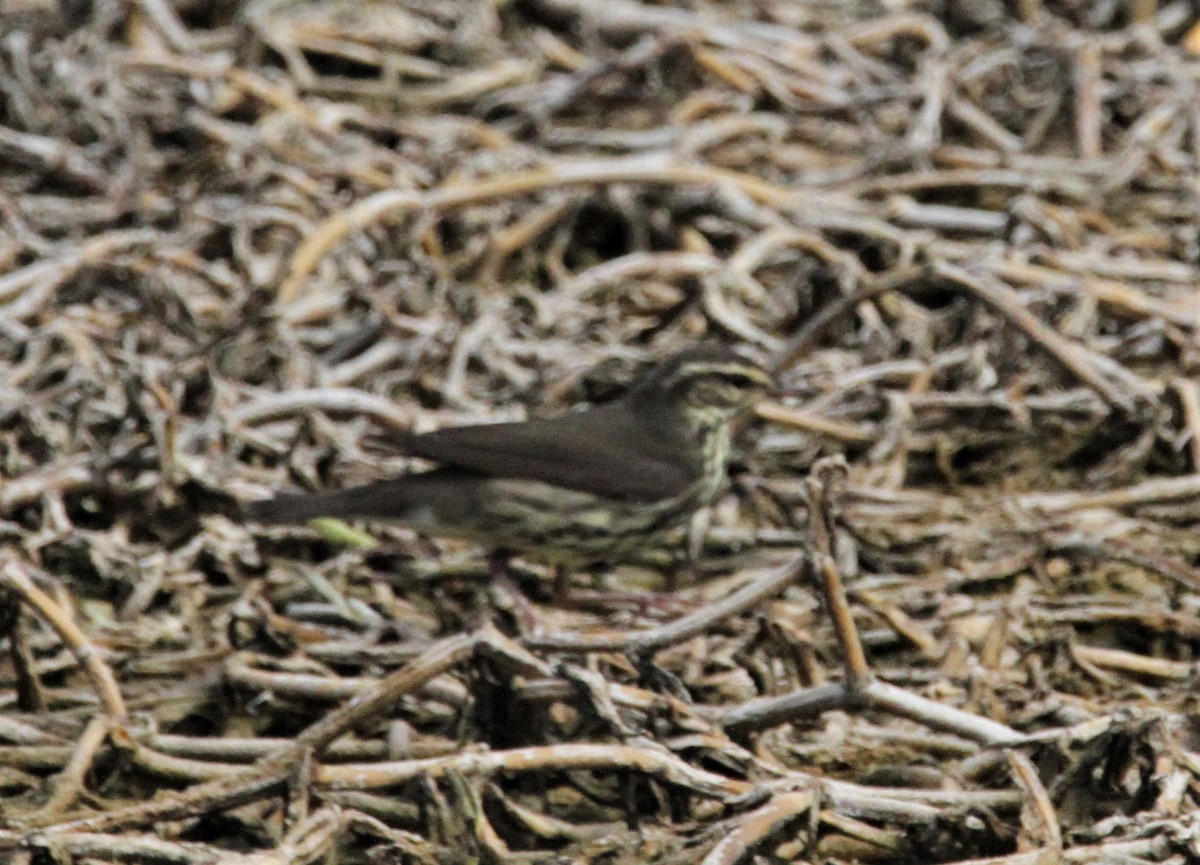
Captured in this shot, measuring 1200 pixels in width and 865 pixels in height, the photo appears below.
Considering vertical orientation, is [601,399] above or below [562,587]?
above

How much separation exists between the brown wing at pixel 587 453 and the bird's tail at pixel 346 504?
14 cm

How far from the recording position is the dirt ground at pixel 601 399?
14.5 ft

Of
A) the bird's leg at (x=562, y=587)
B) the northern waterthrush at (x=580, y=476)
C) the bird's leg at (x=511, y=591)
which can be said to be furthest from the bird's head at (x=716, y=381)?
the bird's leg at (x=511, y=591)

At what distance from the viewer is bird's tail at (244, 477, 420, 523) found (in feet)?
18.2

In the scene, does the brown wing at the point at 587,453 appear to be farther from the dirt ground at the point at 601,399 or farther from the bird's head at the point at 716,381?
the dirt ground at the point at 601,399

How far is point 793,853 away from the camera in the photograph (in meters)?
4.25

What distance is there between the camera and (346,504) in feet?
18.6

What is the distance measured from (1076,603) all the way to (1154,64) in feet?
12.5

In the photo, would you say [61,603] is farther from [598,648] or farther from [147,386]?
[598,648]

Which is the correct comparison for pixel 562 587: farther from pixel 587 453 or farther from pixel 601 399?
pixel 601 399

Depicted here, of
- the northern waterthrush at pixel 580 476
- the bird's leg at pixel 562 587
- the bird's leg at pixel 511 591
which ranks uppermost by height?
the northern waterthrush at pixel 580 476

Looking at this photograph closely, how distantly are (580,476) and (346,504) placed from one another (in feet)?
2.43

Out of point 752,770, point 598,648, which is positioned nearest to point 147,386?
point 598,648

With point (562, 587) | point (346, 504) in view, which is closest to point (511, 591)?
point (562, 587)
